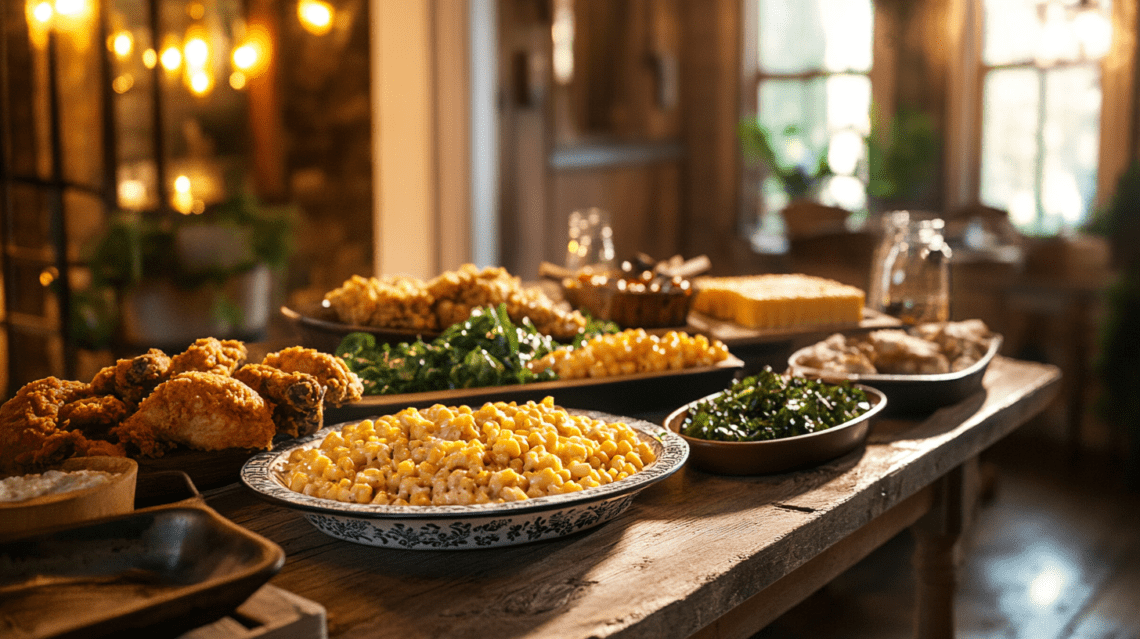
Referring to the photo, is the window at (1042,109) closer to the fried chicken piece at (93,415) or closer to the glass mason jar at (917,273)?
the glass mason jar at (917,273)

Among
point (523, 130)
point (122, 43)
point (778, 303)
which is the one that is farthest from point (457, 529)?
point (523, 130)

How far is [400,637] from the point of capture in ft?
3.65

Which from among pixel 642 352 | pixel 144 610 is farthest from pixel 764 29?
pixel 144 610

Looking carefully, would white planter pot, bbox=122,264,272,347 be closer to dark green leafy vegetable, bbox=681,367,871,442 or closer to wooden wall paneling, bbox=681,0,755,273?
dark green leafy vegetable, bbox=681,367,871,442

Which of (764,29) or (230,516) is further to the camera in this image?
(764,29)

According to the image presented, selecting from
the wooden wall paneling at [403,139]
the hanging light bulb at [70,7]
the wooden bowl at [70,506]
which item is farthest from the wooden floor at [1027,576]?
the hanging light bulb at [70,7]

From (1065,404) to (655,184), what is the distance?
2.75m

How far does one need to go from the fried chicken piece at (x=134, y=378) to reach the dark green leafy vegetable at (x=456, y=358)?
401 millimetres

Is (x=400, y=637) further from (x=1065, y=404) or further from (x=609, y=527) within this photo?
(x=1065, y=404)

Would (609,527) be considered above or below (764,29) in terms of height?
below

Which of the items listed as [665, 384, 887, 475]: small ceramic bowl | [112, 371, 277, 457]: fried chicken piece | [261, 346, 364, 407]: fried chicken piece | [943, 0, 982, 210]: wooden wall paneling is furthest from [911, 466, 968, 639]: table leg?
[943, 0, 982, 210]: wooden wall paneling

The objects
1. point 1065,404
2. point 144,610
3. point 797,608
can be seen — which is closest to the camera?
point 144,610

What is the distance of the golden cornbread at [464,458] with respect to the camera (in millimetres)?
1324

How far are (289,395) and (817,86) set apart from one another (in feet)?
17.7
